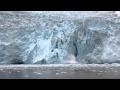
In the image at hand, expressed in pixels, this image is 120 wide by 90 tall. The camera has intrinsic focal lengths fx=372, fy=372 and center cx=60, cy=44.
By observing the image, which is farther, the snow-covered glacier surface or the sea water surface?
the snow-covered glacier surface

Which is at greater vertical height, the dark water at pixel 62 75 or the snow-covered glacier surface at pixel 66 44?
the dark water at pixel 62 75

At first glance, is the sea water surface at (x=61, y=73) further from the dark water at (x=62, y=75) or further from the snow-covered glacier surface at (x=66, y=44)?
the snow-covered glacier surface at (x=66, y=44)

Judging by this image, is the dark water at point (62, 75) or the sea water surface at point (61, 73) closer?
the dark water at point (62, 75)

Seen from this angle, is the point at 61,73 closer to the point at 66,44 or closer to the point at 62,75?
the point at 62,75

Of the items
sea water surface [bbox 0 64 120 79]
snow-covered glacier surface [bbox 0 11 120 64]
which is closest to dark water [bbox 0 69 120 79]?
sea water surface [bbox 0 64 120 79]

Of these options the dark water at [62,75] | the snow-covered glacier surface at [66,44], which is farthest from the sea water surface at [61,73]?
the snow-covered glacier surface at [66,44]

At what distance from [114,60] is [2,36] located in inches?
294

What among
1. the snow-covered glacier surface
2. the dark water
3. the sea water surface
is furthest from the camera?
the snow-covered glacier surface

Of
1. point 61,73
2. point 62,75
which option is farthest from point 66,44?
point 62,75

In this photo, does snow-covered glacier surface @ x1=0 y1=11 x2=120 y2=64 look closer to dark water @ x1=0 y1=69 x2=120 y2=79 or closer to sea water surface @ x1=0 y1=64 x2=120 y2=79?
sea water surface @ x1=0 y1=64 x2=120 y2=79
